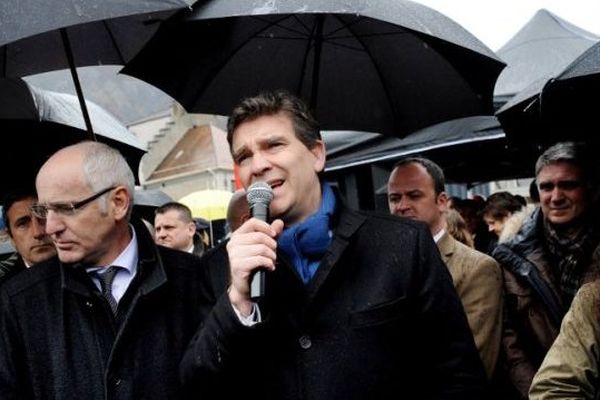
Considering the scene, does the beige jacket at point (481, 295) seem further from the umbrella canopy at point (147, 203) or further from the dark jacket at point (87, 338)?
the umbrella canopy at point (147, 203)

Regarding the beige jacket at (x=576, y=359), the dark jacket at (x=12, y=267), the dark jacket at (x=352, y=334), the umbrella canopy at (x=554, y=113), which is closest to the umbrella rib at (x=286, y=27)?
the umbrella canopy at (x=554, y=113)

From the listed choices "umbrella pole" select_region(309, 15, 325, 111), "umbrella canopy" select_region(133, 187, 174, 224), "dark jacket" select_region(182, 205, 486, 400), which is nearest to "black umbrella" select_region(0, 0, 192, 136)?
"umbrella pole" select_region(309, 15, 325, 111)

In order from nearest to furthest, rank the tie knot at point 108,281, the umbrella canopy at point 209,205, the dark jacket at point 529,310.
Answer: the tie knot at point 108,281 → the dark jacket at point 529,310 → the umbrella canopy at point 209,205

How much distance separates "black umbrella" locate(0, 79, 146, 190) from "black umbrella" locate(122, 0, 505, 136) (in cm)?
76

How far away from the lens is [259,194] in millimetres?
2061

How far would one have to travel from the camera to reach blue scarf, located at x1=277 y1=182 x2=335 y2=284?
225 cm

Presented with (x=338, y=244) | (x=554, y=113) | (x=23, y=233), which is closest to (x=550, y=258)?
(x=554, y=113)

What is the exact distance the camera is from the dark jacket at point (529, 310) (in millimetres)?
3145

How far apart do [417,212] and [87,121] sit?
1853 millimetres

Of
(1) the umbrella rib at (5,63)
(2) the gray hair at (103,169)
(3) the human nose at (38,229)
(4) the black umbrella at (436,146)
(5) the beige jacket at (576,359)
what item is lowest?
(5) the beige jacket at (576,359)

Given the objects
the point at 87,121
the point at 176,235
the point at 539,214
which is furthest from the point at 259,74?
the point at 176,235

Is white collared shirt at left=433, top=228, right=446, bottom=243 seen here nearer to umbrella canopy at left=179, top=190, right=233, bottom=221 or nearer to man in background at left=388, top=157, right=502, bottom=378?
man in background at left=388, top=157, right=502, bottom=378

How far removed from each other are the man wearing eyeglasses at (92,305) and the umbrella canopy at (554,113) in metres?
1.93

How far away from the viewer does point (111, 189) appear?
8.38 feet
